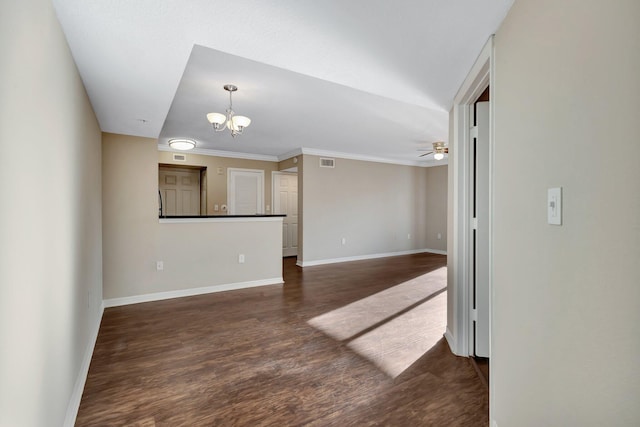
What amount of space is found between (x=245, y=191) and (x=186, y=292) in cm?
289

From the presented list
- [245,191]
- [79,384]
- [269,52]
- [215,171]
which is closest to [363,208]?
[245,191]

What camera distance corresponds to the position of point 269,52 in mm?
1921

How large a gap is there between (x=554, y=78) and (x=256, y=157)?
6.12m

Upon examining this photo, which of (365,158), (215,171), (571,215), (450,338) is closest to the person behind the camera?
(571,215)

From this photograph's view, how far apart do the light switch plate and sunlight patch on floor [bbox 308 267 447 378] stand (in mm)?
1654

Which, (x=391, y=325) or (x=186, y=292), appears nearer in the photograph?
(x=391, y=325)

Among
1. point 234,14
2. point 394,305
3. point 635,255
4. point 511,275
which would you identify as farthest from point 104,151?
point 635,255

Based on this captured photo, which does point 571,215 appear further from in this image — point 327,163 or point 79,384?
point 327,163

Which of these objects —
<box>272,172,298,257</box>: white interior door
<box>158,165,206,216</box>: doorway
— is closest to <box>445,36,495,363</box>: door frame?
<box>272,172,298,257</box>: white interior door

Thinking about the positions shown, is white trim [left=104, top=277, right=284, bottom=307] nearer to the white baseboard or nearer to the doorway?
the white baseboard

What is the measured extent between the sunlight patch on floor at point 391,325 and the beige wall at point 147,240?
1861 millimetres

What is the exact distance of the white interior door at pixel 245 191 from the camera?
650 centimetres

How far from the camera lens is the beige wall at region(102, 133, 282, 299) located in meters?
3.76

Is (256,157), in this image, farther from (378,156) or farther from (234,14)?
(234,14)
